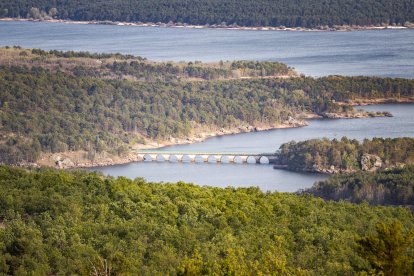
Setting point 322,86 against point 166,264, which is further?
point 322,86

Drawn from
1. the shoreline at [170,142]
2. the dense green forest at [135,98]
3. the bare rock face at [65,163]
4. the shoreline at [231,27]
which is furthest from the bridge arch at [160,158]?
the shoreline at [231,27]

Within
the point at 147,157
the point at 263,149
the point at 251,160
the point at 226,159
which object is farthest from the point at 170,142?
the point at 251,160

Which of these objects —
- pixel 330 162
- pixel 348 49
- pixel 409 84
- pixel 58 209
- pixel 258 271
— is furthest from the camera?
pixel 348 49

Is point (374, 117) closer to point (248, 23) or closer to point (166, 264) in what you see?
point (166, 264)

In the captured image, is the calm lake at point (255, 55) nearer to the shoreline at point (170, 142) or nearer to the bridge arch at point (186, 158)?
the shoreline at point (170, 142)

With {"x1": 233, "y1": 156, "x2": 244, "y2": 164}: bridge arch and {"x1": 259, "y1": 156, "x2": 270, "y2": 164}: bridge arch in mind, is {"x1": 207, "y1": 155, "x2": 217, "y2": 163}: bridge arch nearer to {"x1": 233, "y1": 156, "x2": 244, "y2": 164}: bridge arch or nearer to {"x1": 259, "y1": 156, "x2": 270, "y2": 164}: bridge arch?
{"x1": 233, "y1": 156, "x2": 244, "y2": 164}: bridge arch

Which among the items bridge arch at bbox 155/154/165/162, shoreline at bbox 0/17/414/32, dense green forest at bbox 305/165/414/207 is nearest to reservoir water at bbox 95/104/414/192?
bridge arch at bbox 155/154/165/162

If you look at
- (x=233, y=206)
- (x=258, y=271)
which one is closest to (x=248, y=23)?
(x=233, y=206)

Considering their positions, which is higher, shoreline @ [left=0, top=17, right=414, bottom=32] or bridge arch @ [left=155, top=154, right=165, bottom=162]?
bridge arch @ [left=155, top=154, right=165, bottom=162]
